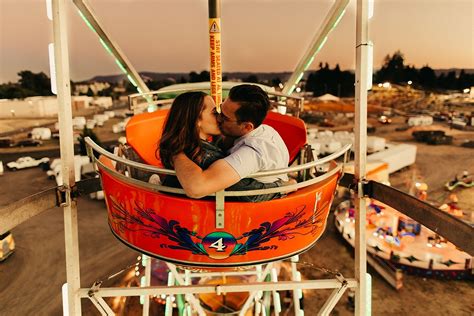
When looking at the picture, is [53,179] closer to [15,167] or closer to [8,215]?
[15,167]

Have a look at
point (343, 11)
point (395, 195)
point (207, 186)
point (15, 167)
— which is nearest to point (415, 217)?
point (395, 195)

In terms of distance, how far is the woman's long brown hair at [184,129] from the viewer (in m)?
1.96

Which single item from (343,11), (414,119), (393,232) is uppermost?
(343,11)

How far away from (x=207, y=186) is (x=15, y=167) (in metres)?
23.0

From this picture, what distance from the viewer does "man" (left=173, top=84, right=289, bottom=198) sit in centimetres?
181

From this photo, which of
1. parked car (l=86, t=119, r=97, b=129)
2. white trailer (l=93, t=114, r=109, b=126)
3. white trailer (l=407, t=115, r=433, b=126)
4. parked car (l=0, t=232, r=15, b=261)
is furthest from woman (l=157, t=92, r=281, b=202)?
white trailer (l=407, t=115, r=433, b=126)

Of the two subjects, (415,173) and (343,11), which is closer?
(343,11)

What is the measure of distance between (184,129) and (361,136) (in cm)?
118

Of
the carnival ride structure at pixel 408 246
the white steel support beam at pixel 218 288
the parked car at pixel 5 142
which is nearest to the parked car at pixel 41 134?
the parked car at pixel 5 142

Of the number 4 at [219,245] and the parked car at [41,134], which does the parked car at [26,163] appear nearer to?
the parked car at [41,134]

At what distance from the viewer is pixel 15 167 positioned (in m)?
21.6

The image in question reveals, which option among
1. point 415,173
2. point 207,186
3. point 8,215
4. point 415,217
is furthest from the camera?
point 415,173

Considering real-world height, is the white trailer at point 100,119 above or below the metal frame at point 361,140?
below

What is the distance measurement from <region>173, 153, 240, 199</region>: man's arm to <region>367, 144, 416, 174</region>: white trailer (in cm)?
1815
